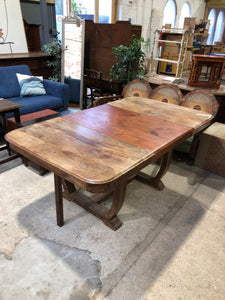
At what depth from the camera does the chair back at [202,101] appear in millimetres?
2413

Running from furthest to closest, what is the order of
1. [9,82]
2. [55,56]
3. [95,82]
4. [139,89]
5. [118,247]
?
[55,56]
[95,82]
[9,82]
[139,89]
[118,247]

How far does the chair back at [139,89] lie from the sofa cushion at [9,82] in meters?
1.67

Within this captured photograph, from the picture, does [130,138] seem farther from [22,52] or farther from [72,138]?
[22,52]

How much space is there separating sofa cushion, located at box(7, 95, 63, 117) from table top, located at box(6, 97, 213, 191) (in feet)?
4.55

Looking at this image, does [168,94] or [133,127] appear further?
[168,94]

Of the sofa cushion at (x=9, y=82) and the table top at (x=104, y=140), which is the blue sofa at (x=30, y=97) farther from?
the table top at (x=104, y=140)

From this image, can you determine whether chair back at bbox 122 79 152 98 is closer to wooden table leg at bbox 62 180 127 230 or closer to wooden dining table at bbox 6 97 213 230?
wooden dining table at bbox 6 97 213 230

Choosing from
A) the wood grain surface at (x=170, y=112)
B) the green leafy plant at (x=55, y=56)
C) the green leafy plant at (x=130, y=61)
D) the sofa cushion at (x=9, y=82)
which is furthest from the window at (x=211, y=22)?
the wood grain surface at (x=170, y=112)

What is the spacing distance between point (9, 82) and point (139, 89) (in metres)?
1.92

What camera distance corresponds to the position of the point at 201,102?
2496mm

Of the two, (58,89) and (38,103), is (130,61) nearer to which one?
(58,89)

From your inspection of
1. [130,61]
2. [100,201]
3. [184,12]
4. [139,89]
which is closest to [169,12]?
[184,12]

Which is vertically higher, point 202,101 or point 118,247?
point 202,101

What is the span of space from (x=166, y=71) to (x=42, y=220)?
6257mm
